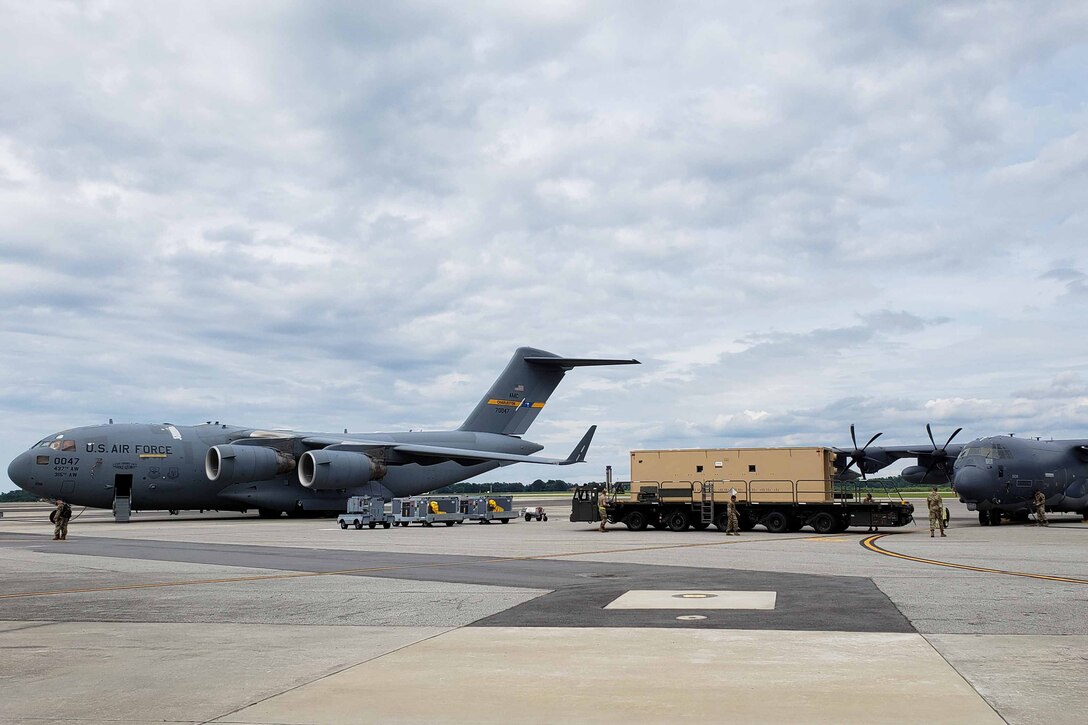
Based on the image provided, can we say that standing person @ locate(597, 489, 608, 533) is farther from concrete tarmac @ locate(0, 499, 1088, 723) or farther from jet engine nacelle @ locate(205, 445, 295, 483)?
jet engine nacelle @ locate(205, 445, 295, 483)

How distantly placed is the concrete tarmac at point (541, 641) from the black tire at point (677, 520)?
41.5ft

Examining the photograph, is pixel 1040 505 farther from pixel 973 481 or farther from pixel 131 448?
pixel 131 448

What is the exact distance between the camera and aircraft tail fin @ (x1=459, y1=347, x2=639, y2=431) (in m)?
50.3

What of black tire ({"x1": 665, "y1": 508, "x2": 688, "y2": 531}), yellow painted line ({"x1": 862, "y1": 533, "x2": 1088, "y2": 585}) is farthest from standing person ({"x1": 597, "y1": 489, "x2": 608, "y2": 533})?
yellow painted line ({"x1": 862, "y1": 533, "x2": 1088, "y2": 585})

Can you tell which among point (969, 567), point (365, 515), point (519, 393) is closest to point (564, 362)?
point (519, 393)

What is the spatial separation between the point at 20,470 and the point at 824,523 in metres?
30.6

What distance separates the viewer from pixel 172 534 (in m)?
29.8

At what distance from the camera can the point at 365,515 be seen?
35.9 meters

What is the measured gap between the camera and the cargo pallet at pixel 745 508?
2970 cm

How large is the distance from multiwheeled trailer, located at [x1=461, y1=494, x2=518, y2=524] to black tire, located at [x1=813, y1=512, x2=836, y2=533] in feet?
46.8

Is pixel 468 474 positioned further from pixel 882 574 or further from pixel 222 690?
pixel 222 690

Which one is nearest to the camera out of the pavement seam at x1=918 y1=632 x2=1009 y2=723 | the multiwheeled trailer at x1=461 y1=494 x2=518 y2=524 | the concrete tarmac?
the pavement seam at x1=918 y1=632 x2=1009 y2=723

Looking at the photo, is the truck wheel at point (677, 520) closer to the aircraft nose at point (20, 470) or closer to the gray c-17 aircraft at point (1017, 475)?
the gray c-17 aircraft at point (1017, 475)

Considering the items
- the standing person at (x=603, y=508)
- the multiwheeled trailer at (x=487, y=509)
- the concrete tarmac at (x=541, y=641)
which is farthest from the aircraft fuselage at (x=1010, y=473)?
the multiwheeled trailer at (x=487, y=509)
